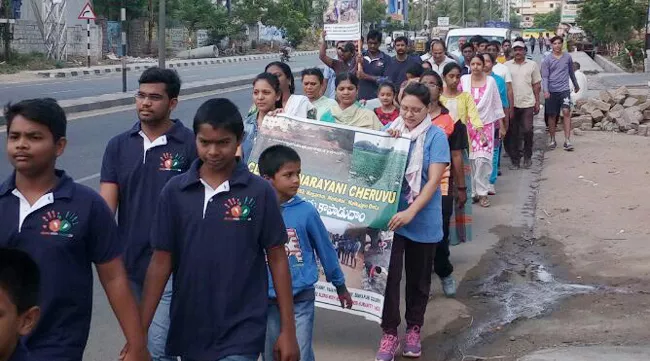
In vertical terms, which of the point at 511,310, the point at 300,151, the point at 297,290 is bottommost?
the point at 511,310

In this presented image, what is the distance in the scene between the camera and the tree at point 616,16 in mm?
38438

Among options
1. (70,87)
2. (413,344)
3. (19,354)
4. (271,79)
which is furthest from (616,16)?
(19,354)

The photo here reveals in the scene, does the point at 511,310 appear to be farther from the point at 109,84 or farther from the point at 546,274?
the point at 109,84

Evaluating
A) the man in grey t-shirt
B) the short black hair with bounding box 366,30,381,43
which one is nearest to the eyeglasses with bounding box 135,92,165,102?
the short black hair with bounding box 366,30,381,43

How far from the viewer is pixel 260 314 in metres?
3.51

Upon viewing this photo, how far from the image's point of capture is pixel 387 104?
7.66m

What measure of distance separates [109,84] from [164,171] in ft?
87.3

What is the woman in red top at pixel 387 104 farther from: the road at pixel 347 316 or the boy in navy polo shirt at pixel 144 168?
the boy in navy polo shirt at pixel 144 168

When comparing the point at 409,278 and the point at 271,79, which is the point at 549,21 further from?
the point at 409,278

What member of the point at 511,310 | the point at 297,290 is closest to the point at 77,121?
the point at 511,310

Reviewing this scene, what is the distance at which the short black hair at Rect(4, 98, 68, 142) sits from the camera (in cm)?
308

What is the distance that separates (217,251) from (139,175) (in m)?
0.87

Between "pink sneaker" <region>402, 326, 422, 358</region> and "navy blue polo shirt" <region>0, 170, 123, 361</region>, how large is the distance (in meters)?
2.84

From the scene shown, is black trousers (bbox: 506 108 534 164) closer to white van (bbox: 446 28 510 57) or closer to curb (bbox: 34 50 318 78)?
white van (bbox: 446 28 510 57)
